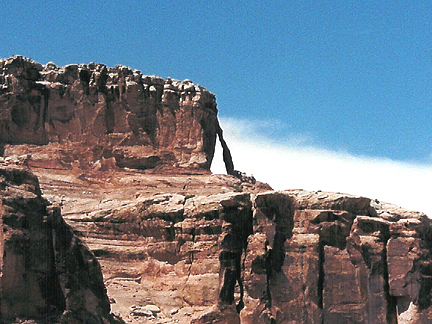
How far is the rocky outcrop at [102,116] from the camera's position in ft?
292

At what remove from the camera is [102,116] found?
90.7 m

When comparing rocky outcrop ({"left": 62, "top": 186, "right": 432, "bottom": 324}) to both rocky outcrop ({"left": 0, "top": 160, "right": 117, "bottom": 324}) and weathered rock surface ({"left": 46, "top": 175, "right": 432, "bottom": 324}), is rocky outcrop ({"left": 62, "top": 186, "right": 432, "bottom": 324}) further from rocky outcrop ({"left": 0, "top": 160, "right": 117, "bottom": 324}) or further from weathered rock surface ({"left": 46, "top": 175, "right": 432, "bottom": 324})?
rocky outcrop ({"left": 0, "top": 160, "right": 117, "bottom": 324})

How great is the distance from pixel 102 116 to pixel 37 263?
39.2 meters

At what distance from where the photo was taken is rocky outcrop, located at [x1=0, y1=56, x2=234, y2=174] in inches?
3501

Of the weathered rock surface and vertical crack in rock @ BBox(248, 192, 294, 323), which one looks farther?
the weathered rock surface

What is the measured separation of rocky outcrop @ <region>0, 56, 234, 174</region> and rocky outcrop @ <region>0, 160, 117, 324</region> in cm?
3358

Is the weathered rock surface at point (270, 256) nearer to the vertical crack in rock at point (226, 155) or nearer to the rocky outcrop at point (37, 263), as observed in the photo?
the vertical crack in rock at point (226, 155)

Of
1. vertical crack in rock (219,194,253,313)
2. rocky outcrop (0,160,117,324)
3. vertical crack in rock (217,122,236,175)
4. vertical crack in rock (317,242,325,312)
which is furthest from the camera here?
vertical crack in rock (217,122,236,175)

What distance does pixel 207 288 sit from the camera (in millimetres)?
74750

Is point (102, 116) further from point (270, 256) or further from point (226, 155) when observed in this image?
point (270, 256)

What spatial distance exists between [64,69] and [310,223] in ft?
69.8

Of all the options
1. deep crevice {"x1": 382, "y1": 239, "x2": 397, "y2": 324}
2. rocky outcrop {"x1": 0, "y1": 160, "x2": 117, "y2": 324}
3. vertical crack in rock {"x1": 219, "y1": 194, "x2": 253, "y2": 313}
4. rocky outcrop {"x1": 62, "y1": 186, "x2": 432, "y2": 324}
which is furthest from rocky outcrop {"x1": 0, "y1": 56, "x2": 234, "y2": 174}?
rocky outcrop {"x1": 0, "y1": 160, "x2": 117, "y2": 324}

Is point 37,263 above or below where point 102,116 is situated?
below

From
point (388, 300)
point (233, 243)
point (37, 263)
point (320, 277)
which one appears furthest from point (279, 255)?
point (37, 263)
